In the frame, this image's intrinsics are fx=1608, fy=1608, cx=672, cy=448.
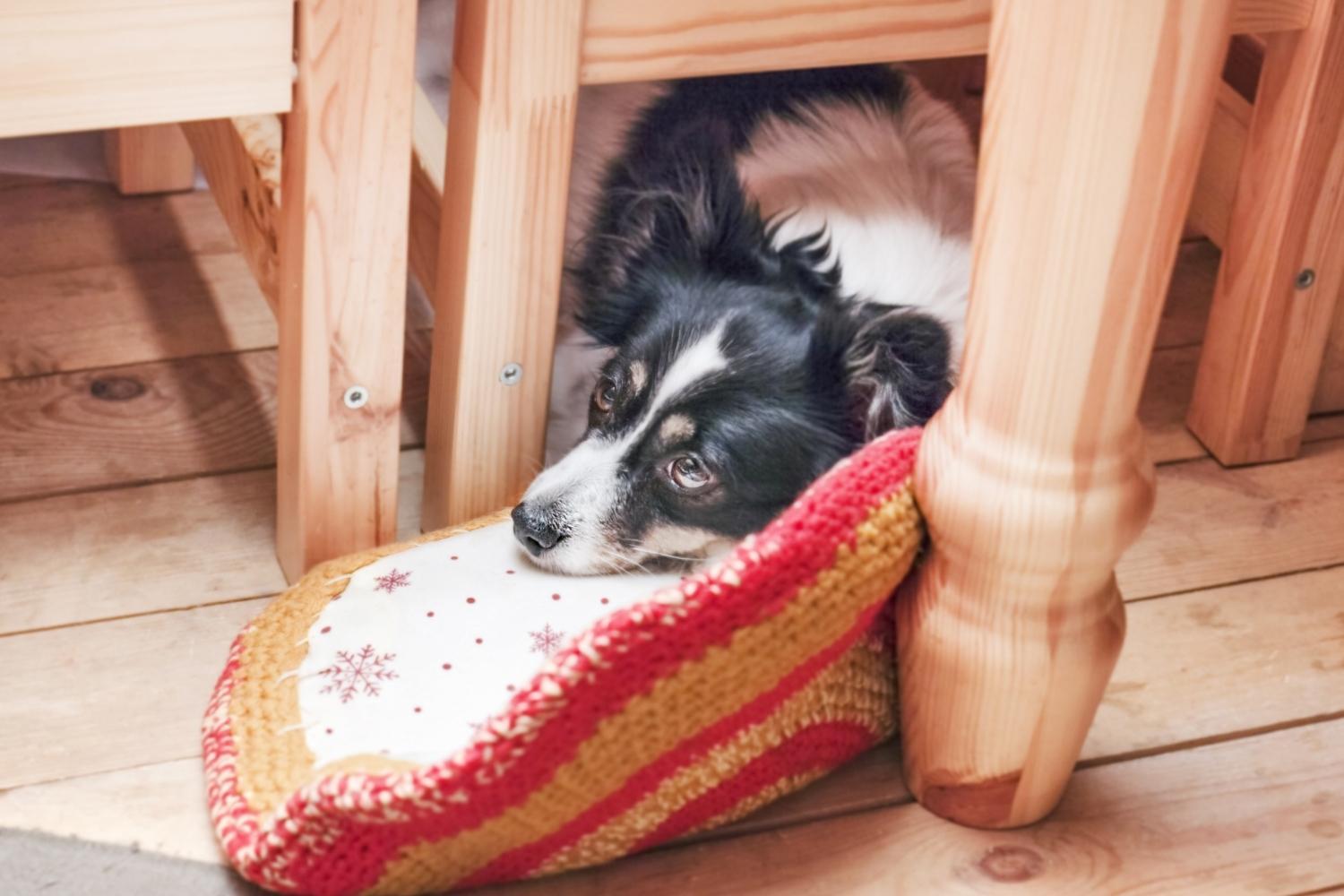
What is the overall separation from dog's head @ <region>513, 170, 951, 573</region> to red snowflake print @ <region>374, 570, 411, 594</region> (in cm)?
10

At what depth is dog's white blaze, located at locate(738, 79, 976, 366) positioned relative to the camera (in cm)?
142

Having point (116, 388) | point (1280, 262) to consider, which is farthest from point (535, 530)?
point (1280, 262)

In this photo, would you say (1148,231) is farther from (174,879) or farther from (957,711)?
(174,879)

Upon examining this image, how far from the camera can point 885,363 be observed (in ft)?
4.29

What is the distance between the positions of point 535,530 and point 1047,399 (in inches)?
18.4

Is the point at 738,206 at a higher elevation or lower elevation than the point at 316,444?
higher

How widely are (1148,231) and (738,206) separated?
1.72ft

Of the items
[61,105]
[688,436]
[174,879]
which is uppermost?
[61,105]

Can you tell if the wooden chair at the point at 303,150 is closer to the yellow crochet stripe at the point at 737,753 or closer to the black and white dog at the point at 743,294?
the black and white dog at the point at 743,294

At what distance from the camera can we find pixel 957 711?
45.8 inches

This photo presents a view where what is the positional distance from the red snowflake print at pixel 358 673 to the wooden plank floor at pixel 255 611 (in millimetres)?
131

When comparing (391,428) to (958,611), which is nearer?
(958,611)

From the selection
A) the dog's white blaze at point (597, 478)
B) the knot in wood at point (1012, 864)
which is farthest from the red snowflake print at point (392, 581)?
the knot in wood at point (1012, 864)

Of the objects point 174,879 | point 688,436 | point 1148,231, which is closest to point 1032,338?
point 1148,231
